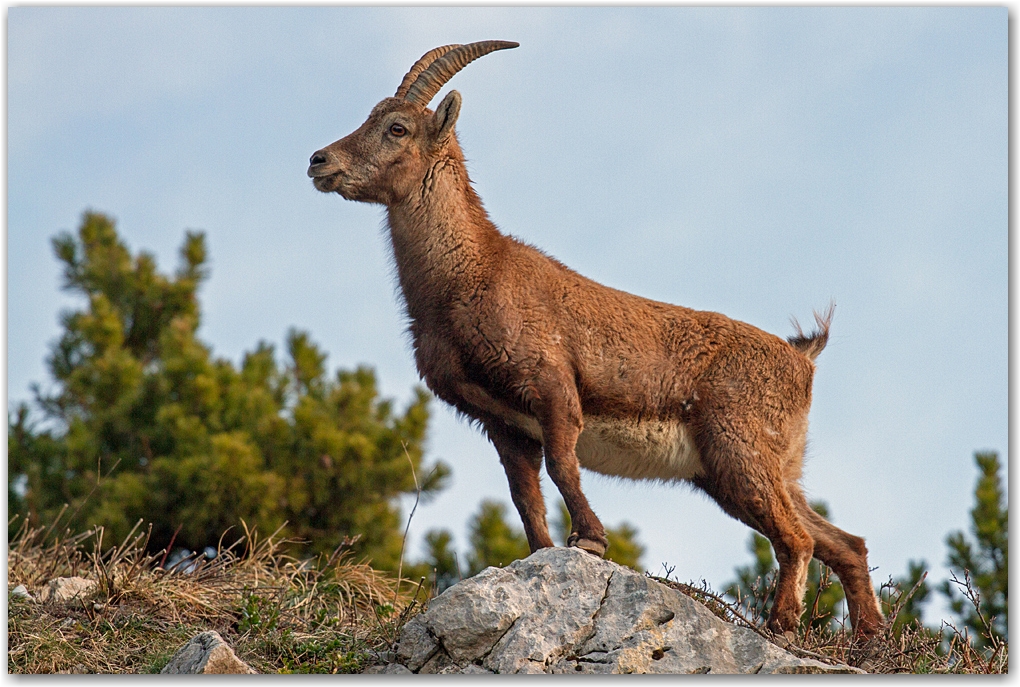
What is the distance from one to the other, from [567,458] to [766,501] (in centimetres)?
137

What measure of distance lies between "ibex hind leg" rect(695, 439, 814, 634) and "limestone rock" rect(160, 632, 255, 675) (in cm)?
296

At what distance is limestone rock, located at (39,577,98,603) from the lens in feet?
24.0

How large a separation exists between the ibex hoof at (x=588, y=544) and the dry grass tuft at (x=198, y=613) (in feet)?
3.15

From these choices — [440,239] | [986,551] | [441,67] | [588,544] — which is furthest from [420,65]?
[986,551]

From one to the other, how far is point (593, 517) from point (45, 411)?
38.3 feet

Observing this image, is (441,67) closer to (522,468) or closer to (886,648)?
(522,468)

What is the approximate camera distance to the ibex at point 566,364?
684cm

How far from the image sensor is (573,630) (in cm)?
594

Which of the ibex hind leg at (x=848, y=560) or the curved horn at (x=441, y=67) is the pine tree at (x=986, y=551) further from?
the curved horn at (x=441, y=67)

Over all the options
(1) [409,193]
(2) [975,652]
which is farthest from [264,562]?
(2) [975,652]

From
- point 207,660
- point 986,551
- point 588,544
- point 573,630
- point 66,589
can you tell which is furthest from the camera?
point 986,551

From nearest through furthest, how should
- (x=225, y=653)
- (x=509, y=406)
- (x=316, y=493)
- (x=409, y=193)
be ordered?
(x=225, y=653), (x=509, y=406), (x=409, y=193), (x=316, y=493)

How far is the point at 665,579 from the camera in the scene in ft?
21.2

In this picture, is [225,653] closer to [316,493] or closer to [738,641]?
[738,641]
